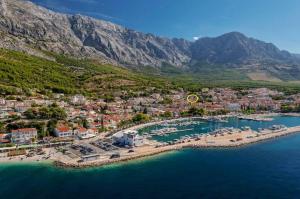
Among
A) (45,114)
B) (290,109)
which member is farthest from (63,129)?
(290,109)

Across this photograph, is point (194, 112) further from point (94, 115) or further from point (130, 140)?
point (130, 140)

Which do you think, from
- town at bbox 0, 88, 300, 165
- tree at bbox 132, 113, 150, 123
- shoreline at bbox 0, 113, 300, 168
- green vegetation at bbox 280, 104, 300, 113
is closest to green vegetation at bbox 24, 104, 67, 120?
town at bbox 0, 88, 300, 165

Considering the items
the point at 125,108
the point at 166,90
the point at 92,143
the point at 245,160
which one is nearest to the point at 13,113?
the point at 92,143

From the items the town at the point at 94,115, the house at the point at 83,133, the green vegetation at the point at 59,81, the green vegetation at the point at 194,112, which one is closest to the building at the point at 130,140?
the town at the point at 94,115

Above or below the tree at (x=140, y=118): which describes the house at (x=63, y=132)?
below

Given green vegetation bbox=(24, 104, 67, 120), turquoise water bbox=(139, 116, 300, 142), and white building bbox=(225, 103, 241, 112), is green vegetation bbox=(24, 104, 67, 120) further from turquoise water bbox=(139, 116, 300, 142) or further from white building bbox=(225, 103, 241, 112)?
white building bbox=(225, 103, 241, 112)

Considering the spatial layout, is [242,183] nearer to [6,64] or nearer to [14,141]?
[14,141]

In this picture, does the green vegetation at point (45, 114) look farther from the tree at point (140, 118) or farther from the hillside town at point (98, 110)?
the tree at point (140, 118)

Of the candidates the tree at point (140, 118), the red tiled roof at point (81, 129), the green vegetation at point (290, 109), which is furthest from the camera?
the green vegetation at point (290, 109)
